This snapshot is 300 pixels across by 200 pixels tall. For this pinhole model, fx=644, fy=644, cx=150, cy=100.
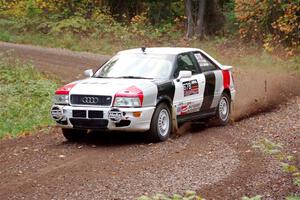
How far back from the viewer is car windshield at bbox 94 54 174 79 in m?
12.0

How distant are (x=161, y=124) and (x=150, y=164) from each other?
1928 mm

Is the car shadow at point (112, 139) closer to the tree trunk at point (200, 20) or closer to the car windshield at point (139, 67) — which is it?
the car windshield at point (139, 67)

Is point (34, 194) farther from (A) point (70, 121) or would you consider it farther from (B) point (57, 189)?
(A) point (70, 121)

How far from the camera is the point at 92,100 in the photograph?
11031 millimetres

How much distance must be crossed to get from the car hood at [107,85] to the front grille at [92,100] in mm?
69

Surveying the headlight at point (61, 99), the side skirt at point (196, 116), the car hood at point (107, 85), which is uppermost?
the car hood at point (107, 85)

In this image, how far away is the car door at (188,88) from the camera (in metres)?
12.1

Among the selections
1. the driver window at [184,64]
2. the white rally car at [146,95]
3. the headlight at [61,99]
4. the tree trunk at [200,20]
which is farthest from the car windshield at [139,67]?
the tree trunk at [200,20]

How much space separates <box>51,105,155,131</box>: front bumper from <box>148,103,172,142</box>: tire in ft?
0.40

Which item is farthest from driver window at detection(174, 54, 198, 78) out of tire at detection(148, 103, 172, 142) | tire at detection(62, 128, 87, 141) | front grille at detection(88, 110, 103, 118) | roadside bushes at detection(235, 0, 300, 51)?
roadside bushes at detection(235, 0, 300, 51)

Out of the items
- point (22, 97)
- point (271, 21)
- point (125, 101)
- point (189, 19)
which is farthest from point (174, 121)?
point (189, 19)

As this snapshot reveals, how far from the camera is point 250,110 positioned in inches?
607

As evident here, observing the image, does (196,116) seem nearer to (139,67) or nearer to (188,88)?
(188,88)

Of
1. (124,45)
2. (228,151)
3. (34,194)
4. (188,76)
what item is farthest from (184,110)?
(124,45)
